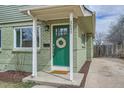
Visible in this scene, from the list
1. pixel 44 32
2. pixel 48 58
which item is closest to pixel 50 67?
pixel 48 58

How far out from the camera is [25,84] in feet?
17.5

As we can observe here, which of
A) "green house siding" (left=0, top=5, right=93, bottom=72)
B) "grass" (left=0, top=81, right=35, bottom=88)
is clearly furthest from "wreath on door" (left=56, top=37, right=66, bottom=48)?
"grass" (left=0, top=81, right=35, bottom=88)

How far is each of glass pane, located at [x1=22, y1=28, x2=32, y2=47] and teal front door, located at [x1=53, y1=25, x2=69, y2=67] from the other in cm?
134

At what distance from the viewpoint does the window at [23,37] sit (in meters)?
7.72

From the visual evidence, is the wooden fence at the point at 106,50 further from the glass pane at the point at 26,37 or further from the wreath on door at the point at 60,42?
the glass pane at the point at 26,37

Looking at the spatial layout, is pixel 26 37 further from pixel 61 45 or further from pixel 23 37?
pixel 61 45

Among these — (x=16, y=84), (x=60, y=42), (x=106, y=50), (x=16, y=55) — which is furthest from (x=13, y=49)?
(x=106, y=50)

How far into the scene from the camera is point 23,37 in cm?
788

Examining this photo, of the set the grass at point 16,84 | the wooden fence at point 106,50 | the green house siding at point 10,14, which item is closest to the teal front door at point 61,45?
the green house siding at point 10,14

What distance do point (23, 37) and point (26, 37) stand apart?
18cm

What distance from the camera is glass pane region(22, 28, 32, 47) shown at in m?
7.71

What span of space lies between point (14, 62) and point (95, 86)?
4.67 m

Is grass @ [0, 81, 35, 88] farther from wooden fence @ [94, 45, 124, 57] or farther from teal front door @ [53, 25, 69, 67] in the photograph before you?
wooden fence @ [94, 45, 124, 57]
